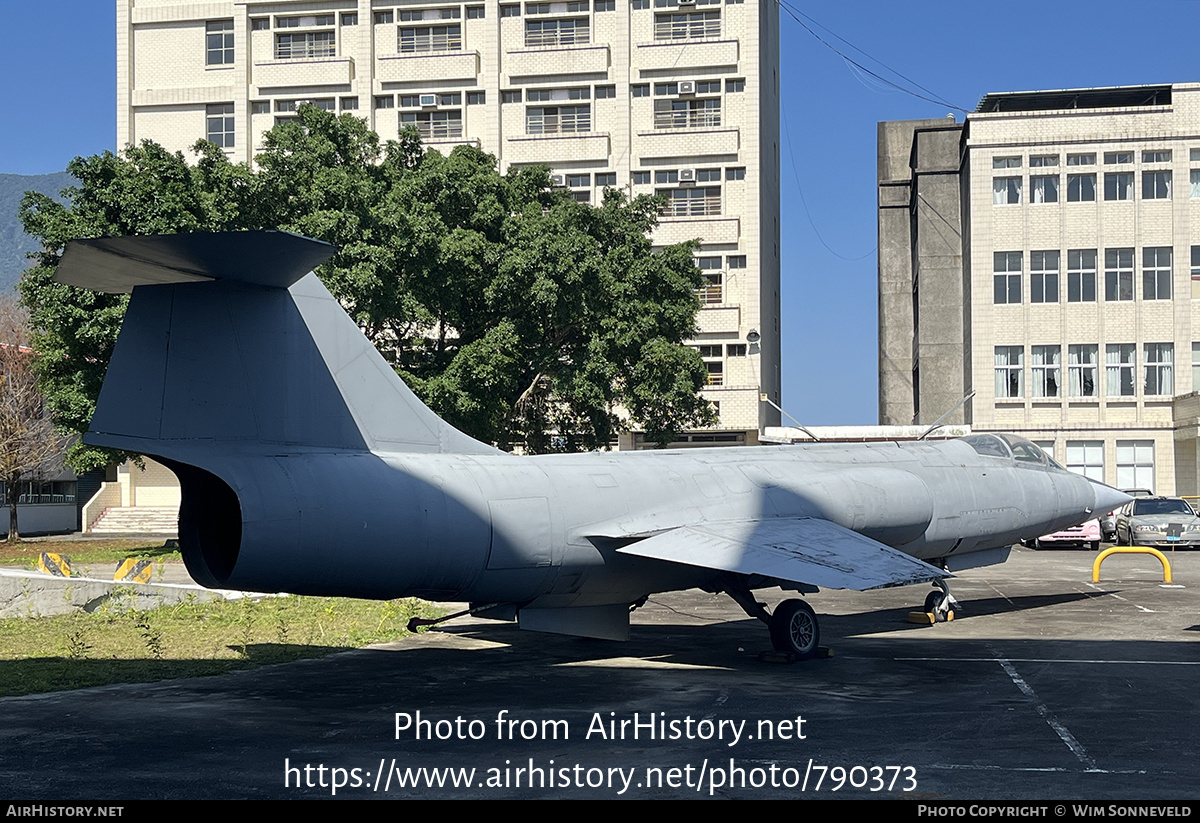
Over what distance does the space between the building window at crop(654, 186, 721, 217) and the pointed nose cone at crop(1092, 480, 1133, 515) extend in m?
38.0

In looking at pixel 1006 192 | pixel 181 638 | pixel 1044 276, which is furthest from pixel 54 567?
pixel 1006 192

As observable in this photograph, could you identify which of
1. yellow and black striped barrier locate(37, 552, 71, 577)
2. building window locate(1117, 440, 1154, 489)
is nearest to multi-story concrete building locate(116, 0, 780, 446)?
building window locate(1117, 440, 1154, 489)

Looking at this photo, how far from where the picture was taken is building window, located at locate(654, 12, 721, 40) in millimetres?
58031

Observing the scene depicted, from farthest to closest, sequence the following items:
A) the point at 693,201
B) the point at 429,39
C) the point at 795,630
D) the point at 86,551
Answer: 1. the point at 429,39
2. the point at 693,201
3. the point at 86,551
4. the point at 795,630

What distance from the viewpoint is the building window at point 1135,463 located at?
5169 cm

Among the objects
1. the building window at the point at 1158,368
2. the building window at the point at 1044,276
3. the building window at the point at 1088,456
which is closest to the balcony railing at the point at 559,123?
the building window at the point at 1044,276

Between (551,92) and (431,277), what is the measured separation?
98.8 feet

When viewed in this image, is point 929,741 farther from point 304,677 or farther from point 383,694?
point 304,677

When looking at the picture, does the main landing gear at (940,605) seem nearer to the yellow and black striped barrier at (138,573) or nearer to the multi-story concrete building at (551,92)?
the yellow and black striped barrier at (138,573)

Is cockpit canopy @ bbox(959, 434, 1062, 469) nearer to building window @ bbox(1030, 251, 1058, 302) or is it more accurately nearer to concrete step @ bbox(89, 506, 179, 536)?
building window @ bbox(1030, 251, 1058, 302)

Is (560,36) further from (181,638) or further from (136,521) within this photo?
(181,638)

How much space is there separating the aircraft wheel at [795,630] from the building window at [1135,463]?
42.5 metres

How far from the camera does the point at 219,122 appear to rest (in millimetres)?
60875

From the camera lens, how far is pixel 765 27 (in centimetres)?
6125
